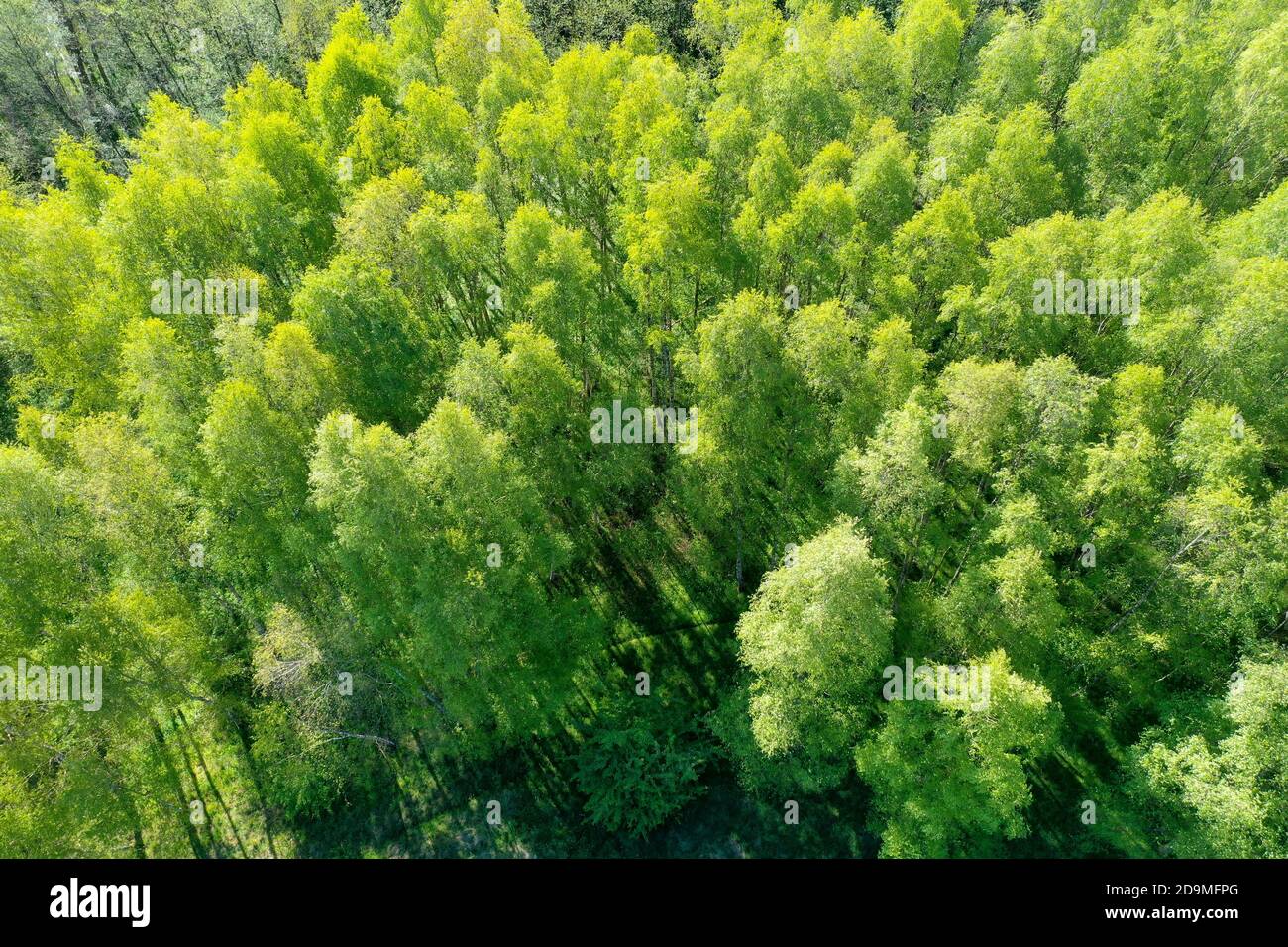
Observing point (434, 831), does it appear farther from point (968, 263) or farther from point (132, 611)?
point (968, 263)

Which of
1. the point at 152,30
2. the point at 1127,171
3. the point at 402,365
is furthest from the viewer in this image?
the point at 152,30

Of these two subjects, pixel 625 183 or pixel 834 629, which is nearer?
pixel 834 629

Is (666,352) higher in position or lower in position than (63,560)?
higher

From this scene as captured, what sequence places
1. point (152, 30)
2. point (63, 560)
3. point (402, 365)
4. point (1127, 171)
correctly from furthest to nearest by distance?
point (152, 30) → point (1127, 171) → point (402, 365) → point (63, 560)

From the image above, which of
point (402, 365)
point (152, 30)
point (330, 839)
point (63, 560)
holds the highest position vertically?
point (152, 30)

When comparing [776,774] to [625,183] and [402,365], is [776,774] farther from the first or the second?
[625,183]

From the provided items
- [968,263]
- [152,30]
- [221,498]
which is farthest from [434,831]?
[152,30]
